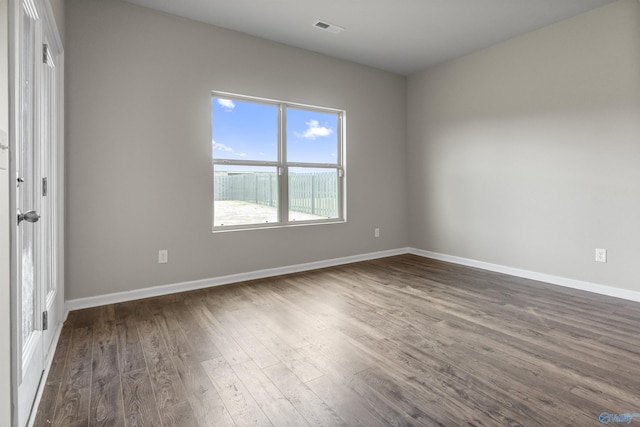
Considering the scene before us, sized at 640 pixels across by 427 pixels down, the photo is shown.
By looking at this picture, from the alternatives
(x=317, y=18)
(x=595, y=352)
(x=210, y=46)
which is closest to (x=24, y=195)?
(x=210, y=46)

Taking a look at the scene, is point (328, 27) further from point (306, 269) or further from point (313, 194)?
point (306, 269)

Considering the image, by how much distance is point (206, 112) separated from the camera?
3.52 m

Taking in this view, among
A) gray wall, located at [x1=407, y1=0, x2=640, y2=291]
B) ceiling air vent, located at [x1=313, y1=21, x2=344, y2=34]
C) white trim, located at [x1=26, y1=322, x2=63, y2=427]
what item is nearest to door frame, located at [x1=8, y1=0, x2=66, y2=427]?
white trim, located at [x1=26, y1=322, x2=63, y2=427]

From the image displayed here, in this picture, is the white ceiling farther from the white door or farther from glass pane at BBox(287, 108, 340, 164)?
the white door

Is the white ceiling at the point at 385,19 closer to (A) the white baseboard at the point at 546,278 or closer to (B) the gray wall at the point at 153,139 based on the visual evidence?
(B) the gray wall at the point at 153,139

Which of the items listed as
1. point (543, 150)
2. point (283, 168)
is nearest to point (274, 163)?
point (283, 168)

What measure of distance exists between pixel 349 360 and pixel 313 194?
268 centimetres

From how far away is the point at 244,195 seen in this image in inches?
153

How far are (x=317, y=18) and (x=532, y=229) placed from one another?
10.8ft

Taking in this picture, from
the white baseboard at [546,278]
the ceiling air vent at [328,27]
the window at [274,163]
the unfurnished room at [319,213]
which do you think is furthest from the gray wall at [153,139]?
the white baseboard at [546,278]

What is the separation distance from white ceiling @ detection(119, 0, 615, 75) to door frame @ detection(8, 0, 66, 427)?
1.27 m

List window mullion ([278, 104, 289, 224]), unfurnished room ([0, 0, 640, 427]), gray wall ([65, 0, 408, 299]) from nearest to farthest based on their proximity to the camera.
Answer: unfurnished room ([0, 0, 640, 427]) → gray wall ([65, 0, 408, 299]) → window mullion ([278, 104, 289, 224])

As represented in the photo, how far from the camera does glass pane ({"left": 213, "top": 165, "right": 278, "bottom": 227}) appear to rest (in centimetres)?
371

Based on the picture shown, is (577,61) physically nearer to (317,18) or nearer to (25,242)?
(317,18)
